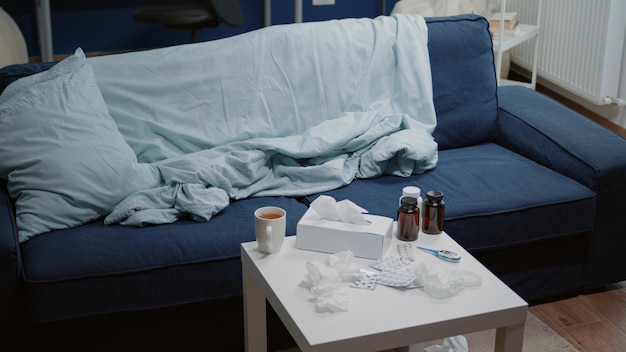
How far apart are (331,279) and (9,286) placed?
766 millimetres

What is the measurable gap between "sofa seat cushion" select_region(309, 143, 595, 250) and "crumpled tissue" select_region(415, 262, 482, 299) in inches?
21.4

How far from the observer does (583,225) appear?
2451 mm

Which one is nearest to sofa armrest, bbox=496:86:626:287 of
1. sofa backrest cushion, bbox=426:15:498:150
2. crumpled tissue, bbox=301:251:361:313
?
sofa backrest cushion, bbox=426:15:498:150

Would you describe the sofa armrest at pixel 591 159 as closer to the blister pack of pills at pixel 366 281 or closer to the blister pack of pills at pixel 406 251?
the blister pack of pills at pixel 406 251

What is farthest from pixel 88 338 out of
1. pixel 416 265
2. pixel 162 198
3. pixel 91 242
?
pixel 416 265

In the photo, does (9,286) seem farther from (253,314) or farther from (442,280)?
(442,280)

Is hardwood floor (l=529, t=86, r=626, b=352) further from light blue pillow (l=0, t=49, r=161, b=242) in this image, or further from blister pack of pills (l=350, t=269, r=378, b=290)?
light blue pillow (l=0, t=49, r=161, b=242)

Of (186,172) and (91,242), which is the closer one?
(91,242)

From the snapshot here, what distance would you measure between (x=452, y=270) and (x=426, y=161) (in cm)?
82

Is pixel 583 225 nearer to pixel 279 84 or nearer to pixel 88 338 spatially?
pixel 279 84

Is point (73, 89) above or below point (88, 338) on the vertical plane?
above

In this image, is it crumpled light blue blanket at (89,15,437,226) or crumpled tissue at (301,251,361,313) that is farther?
crumpled light blue blanket at (89,15,437,226)

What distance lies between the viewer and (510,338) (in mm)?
1714

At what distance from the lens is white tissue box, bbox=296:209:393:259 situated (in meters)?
1.85
